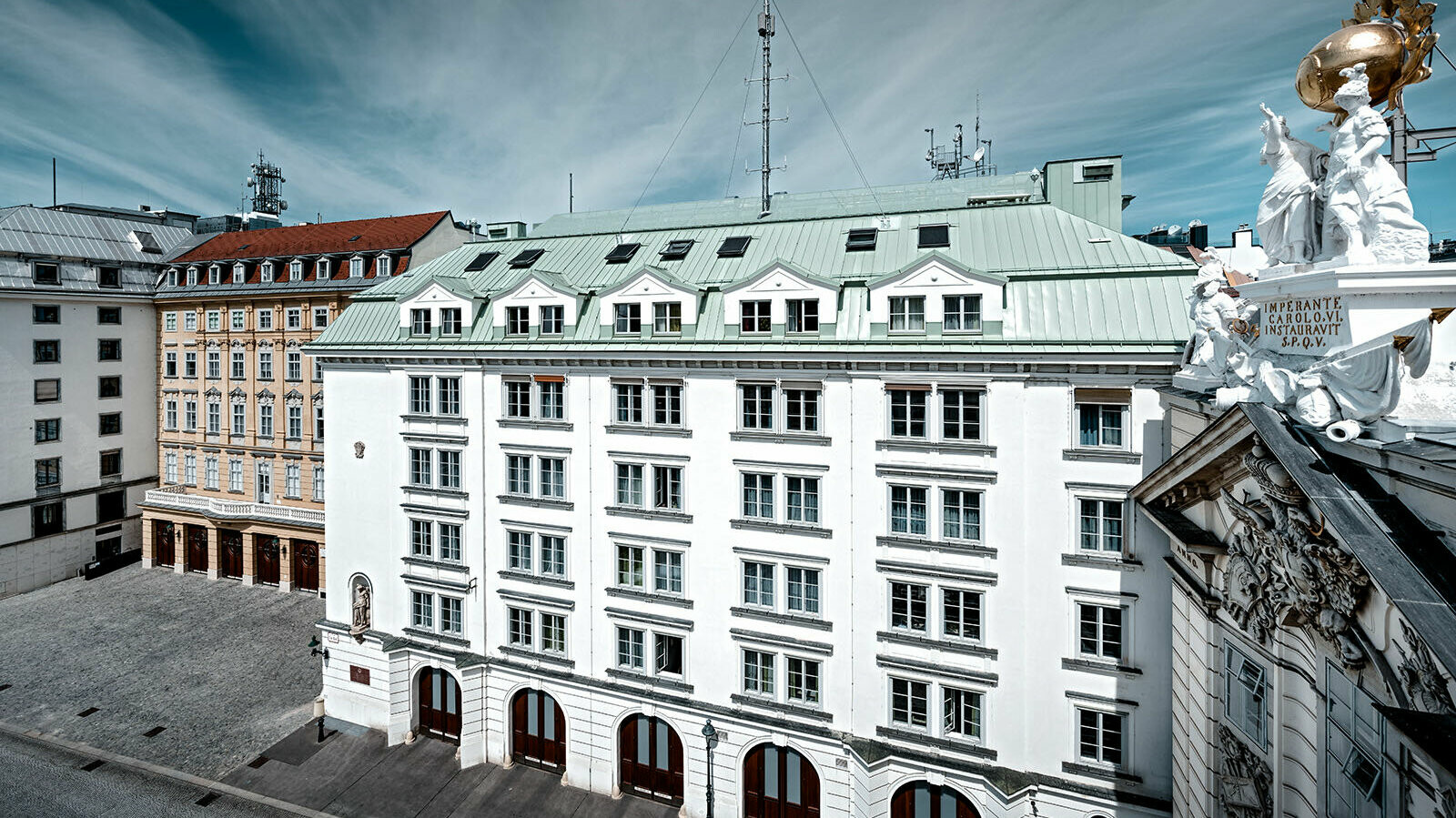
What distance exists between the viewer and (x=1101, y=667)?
24.5 meters

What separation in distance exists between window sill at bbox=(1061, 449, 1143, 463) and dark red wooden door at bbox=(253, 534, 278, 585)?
5460 centimetres

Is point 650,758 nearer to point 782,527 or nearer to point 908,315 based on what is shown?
point 782,527

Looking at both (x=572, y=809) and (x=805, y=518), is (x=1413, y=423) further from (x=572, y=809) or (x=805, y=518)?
(x=572, y=809)

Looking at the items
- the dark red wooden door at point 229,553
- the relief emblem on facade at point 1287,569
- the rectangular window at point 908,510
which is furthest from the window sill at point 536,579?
the dark red wooden door at point 229,553

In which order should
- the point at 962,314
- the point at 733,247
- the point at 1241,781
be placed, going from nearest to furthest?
the point at 1241,781 < the point at 962,314 < the point at 733,247

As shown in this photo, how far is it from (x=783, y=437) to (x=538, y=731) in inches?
755

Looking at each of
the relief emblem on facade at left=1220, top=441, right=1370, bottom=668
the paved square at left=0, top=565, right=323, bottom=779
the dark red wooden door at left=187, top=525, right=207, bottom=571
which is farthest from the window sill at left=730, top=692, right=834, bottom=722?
the dark red wooden door at left=187, top=525, right=207, bottom=571

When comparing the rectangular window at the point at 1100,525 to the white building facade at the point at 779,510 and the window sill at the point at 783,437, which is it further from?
the window sill at the point at 783,437

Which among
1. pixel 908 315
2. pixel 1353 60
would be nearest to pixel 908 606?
pixel 908 315

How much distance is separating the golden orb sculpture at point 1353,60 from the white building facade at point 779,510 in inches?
392

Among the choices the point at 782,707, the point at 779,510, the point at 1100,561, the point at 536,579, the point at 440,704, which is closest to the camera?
the point at 1100,561

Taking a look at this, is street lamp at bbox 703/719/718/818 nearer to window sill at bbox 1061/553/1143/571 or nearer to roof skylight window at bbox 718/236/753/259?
window sill at bbox 1061/553/1143/571

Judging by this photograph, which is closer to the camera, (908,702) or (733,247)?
(908,702)

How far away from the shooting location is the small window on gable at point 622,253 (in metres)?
35.3
